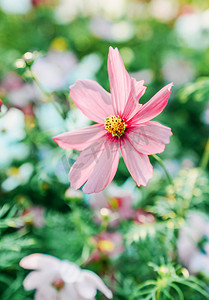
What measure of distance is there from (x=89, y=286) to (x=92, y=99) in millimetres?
279

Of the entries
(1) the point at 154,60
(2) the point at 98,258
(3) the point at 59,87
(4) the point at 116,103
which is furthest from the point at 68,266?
(1) the point at 154,60

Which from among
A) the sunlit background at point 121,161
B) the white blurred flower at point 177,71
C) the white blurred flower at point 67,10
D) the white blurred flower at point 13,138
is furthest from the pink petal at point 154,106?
the white blurred flower at point 67,10

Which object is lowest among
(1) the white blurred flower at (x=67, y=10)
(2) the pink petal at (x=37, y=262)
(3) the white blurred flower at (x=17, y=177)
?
(3) the white blurred flower at (x=17, y=177)

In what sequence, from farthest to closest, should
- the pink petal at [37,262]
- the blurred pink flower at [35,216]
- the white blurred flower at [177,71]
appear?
the white blurred flower at [177,71] → the blurred pink flower at [35,216] → the pink petal at [37,262]

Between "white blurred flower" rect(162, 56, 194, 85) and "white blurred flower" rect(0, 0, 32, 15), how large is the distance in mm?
585

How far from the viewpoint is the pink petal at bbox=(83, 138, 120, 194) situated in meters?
0.40

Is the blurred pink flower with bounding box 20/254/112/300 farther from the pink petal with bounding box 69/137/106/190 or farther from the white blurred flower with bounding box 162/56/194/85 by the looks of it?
the white blurred flower with bounding box 162/56/194/85

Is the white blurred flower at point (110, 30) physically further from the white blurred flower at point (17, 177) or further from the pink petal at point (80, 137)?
the pink petal at point (80, 137)

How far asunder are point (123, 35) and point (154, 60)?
14 centimetres

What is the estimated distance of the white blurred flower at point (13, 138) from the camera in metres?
0.70

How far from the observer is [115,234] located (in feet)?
2.21

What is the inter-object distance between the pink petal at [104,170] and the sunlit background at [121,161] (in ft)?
0.39

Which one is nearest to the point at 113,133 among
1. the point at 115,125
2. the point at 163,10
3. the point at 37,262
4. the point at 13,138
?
the point at 115,125

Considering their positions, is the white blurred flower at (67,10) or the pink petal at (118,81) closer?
the pink petal at (118,81)
